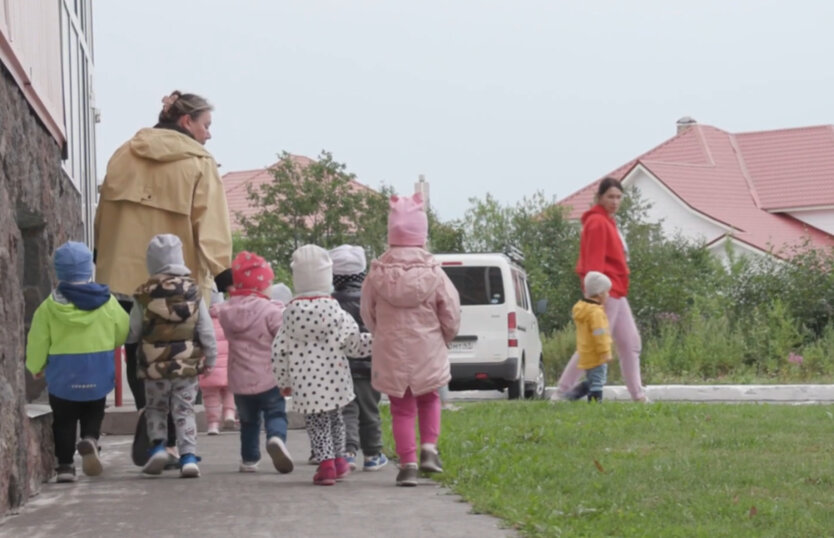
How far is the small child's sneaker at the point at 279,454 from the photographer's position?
8.98 m

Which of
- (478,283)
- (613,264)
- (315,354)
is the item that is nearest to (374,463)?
(315,354)

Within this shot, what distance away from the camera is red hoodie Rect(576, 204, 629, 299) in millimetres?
13891

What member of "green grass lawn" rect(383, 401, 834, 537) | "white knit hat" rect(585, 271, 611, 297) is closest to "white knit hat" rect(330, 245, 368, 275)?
"green grass lawn" rect(383, 401, 834, 537)

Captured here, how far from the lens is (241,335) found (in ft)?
31.1

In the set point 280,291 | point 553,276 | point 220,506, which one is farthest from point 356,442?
point 553,276

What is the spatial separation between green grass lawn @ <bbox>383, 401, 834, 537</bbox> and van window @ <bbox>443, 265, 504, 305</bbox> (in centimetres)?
682

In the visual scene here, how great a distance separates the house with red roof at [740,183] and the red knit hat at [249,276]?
1884 inches

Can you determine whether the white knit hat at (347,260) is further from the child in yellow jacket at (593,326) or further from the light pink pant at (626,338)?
the light pink pant at (626,338)

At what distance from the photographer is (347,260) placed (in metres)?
9.88

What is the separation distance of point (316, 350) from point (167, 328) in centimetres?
85

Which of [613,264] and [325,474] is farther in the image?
[613,264]

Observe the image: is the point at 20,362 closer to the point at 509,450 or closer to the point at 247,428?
the point at 247,428

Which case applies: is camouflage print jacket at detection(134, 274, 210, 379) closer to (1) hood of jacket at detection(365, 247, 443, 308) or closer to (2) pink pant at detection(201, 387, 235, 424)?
(1) hood of jacket at detection(365, 247, 443, 308)

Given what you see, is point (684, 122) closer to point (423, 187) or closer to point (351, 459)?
point (423, 187)
